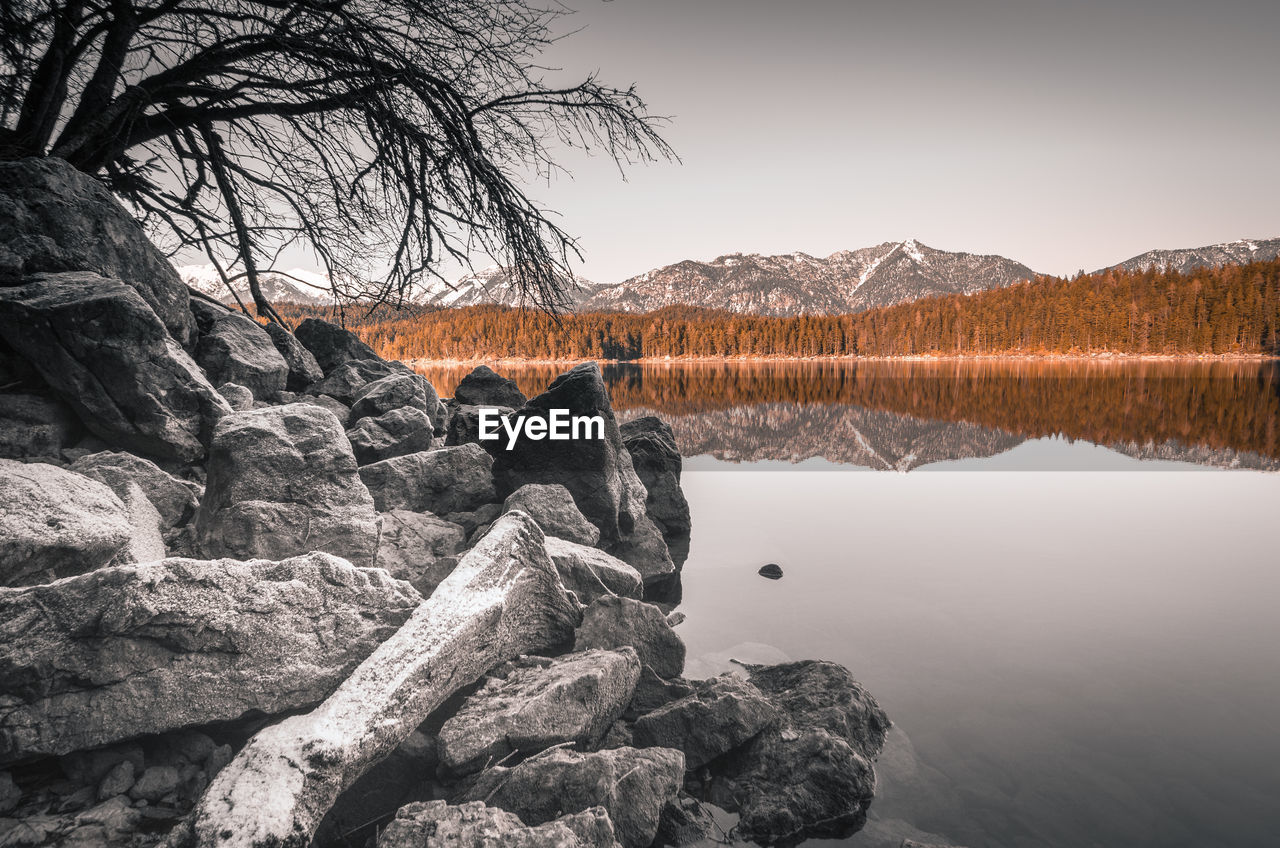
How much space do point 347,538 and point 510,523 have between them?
1.26m

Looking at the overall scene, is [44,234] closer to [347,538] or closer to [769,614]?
[347,538]

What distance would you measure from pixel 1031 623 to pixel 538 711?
6.08 meters

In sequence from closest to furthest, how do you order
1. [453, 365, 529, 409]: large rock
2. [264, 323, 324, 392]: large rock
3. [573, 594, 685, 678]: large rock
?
[573, 594, 685, 678]: large rock → [264, 323, 324, 392]: large rock → [453, 365, 529, 409]: large rock

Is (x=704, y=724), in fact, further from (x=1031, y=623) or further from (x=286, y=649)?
(x=1031, y=623)

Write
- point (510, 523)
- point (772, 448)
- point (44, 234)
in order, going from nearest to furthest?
point (510, 523) → point (44, 234) → point (772, 448)

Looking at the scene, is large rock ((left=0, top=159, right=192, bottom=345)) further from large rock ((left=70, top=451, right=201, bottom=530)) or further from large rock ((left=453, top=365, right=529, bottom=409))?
large rock ((left=453, top=365, right=529, bottom=409))

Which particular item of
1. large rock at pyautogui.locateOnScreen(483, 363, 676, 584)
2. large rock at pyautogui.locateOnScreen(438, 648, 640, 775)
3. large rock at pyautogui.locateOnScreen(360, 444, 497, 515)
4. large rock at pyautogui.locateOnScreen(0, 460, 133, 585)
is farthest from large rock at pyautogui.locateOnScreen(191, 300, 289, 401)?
large rock at pyautogui.locateOnScreen(438, 648, 640, 775)

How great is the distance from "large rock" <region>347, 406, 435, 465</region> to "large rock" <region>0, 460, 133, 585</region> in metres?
3.46

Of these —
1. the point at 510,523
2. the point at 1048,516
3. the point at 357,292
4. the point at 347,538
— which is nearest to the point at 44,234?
the point at 357,292

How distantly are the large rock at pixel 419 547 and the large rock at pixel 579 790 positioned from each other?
2008 millimetres

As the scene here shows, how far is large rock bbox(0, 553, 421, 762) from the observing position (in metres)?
2.75

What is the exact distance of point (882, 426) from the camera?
25281 mm

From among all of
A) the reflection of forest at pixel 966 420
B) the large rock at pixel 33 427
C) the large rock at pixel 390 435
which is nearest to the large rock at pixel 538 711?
the large rock at pixel 33 427

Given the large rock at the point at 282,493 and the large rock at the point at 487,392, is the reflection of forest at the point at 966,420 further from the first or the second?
the large rock at the point at 282,493
